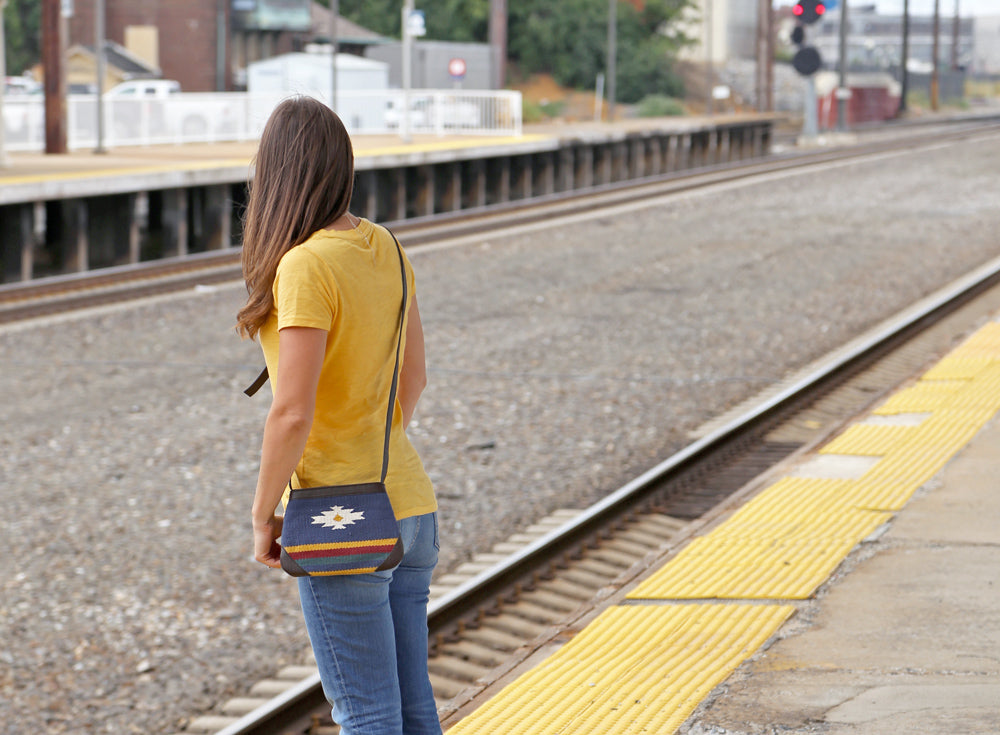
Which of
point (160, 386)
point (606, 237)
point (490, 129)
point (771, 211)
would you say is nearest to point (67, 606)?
point (160, 386)

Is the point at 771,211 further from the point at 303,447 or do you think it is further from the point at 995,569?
the point at 303,447

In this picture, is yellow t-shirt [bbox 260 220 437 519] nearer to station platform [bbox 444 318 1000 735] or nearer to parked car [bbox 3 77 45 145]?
station platform [bbox 444 318 1000 735]

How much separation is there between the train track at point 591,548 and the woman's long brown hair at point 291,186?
6.68ft

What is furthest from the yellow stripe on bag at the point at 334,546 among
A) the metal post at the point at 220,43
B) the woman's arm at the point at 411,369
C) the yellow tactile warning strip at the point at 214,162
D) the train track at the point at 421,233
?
the metal post at the point at 220,43

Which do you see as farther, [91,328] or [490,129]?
[490,129]

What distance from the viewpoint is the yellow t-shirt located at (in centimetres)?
256

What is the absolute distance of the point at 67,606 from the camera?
5.93 meters

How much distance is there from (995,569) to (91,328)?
9272 mm

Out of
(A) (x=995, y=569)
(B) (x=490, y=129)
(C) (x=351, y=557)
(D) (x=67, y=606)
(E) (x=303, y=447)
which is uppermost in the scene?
(B) (x=490, y=129)

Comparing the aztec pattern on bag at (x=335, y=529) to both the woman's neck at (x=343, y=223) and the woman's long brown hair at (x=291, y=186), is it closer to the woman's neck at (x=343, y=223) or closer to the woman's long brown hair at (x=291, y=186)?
the woman's long brown hair at (x=291, y=186)

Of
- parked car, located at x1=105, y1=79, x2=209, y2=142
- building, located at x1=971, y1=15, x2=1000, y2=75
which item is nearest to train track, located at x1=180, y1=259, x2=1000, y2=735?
parked car, located at x1=105, y1=79, x2=209, y2=142

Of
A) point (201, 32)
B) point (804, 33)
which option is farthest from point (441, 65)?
point (804, 33)

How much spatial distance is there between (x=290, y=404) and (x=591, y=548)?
4.33 m

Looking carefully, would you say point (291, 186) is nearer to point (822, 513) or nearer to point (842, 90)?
point (822, 513)
